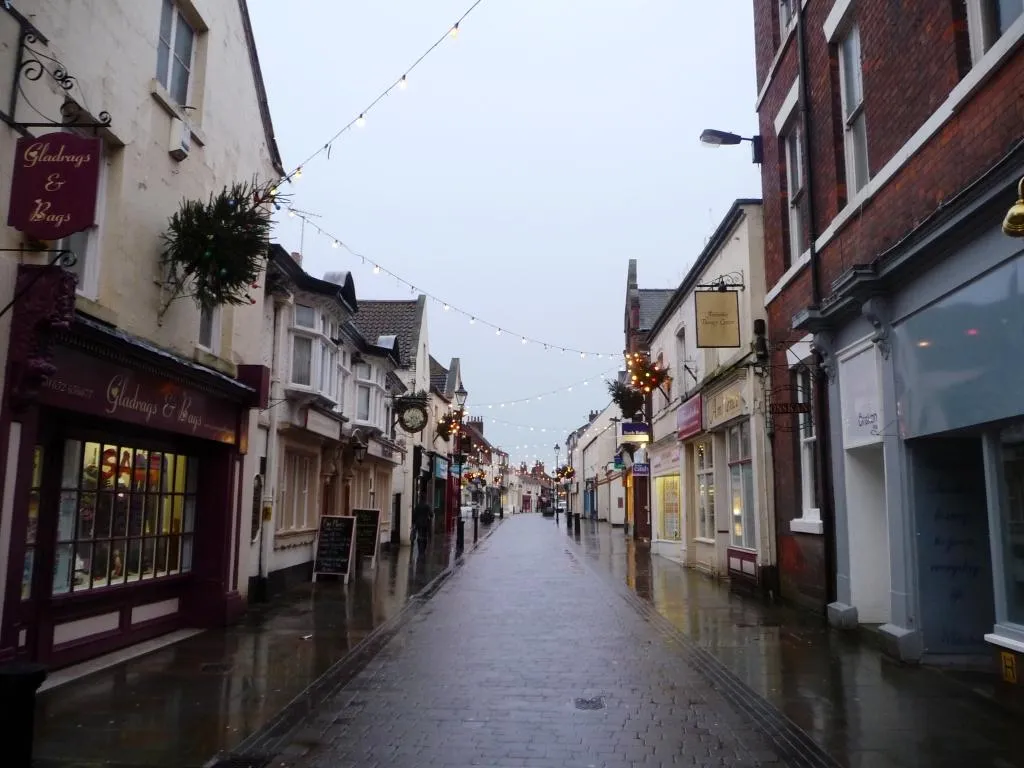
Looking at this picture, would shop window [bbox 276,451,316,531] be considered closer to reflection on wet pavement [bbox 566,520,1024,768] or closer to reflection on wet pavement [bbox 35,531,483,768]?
reflection on wet pavement [bbox 35,531,483,768]

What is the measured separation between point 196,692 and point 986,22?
383 inches

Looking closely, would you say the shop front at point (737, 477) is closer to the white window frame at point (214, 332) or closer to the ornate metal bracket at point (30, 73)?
the white window frame at point (214, 332)

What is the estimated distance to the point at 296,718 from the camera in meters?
6.66

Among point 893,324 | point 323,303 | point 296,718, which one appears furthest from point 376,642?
point 323,303

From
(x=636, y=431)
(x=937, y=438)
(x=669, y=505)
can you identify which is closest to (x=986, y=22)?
(x=937, y=438)

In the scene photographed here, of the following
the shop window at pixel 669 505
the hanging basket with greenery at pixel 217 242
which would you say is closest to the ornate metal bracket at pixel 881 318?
the hanging basket with greenery at pixel 217 242

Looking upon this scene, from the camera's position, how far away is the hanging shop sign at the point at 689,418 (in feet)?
63.1

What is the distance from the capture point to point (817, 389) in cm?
1186

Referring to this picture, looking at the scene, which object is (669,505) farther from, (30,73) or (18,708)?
(18,708)

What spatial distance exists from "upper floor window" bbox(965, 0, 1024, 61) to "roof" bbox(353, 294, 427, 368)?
25.8 meters

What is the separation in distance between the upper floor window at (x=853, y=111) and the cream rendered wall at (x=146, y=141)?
8.78 meters

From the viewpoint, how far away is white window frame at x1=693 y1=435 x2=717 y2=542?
19266 mm

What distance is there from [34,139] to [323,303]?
9.94 m

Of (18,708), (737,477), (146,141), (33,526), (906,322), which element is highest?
(146,141)
